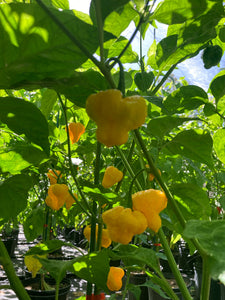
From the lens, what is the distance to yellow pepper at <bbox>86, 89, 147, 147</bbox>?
40 cm

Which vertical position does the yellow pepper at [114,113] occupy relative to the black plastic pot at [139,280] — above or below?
above

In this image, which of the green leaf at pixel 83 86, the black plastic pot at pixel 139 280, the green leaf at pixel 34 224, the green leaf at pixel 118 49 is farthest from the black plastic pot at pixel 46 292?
the green leaf at pixel 83 86

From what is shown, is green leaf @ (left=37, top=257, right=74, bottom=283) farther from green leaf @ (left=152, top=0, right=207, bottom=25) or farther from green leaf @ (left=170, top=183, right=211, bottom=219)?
green leaf @ (left=152, top=0, right=207, bottom=25)

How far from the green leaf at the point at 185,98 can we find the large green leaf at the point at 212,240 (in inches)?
14.2

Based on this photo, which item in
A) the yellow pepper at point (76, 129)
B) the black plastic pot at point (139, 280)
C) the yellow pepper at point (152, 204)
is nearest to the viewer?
the yellow pepper at point (152, 204)

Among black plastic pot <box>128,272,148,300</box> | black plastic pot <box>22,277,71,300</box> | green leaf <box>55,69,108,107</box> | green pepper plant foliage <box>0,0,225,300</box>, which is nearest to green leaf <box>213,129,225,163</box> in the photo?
green pepper plant foliage <box>0,0,225,300</box>

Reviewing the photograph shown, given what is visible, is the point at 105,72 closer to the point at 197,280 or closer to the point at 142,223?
the point at 142,223

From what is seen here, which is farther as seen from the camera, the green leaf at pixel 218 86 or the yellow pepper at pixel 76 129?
the yellow pepper at pixel 76 129

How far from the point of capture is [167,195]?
51 centimetres

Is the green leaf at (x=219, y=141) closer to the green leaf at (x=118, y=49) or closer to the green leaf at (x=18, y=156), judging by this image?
the green leaf at (x=118, y=49)

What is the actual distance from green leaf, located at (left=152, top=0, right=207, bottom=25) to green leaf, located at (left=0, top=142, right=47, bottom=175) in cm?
38

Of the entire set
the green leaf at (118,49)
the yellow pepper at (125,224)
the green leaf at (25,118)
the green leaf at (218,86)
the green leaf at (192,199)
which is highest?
the green leaf at (118,49)

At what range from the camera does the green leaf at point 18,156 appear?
72cm

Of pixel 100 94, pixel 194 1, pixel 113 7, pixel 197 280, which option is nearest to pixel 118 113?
pixel 100 94
